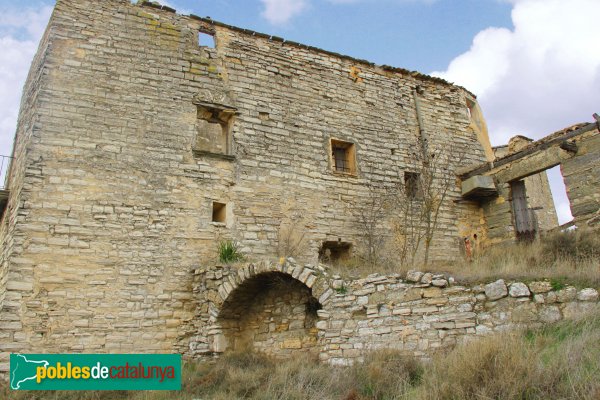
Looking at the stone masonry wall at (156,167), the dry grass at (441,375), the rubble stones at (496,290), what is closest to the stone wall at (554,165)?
the stone masonry wall at (156,167)

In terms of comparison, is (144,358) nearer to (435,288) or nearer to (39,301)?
(39,301)

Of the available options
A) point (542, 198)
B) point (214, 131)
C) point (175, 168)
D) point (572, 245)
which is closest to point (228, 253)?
point (175, 168)

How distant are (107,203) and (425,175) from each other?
668 centimetres

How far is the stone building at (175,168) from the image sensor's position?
25.7 feet

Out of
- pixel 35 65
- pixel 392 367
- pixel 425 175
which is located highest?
pixel 35 65

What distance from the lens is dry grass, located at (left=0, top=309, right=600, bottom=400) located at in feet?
14.4

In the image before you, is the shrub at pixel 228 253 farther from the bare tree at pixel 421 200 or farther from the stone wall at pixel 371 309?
the bare tree at pixel 421 200

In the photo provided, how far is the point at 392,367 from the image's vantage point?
592cm

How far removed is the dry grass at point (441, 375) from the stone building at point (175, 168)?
1.45m

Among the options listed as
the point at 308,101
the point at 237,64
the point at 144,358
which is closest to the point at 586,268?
the point at 144,358

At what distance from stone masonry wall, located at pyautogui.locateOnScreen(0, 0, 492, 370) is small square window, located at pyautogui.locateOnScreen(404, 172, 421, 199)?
25cm

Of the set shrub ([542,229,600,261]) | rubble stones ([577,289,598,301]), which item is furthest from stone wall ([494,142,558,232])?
rubble stones ([577,289,598,301])

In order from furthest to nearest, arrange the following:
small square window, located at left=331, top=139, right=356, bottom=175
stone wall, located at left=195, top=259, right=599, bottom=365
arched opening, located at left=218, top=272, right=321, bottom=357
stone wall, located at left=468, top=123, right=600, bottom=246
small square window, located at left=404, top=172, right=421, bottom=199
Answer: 1. small square window, located at left=404, top=172, right=421, bottom=199
2. small square window, located at left=331, top=139, right=356, bottom=175
3. stone wall, located at left=468, top=123, right=600, bottom=246
4. arched opening, located at left=218, top=272, right=321, bottom=357
5. stone wall, located at left=195, top=259, right=599, bottom=365

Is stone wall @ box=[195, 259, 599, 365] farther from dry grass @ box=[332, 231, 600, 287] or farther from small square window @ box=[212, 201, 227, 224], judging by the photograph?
small square window @ box=[212, 201, 227, 224]
